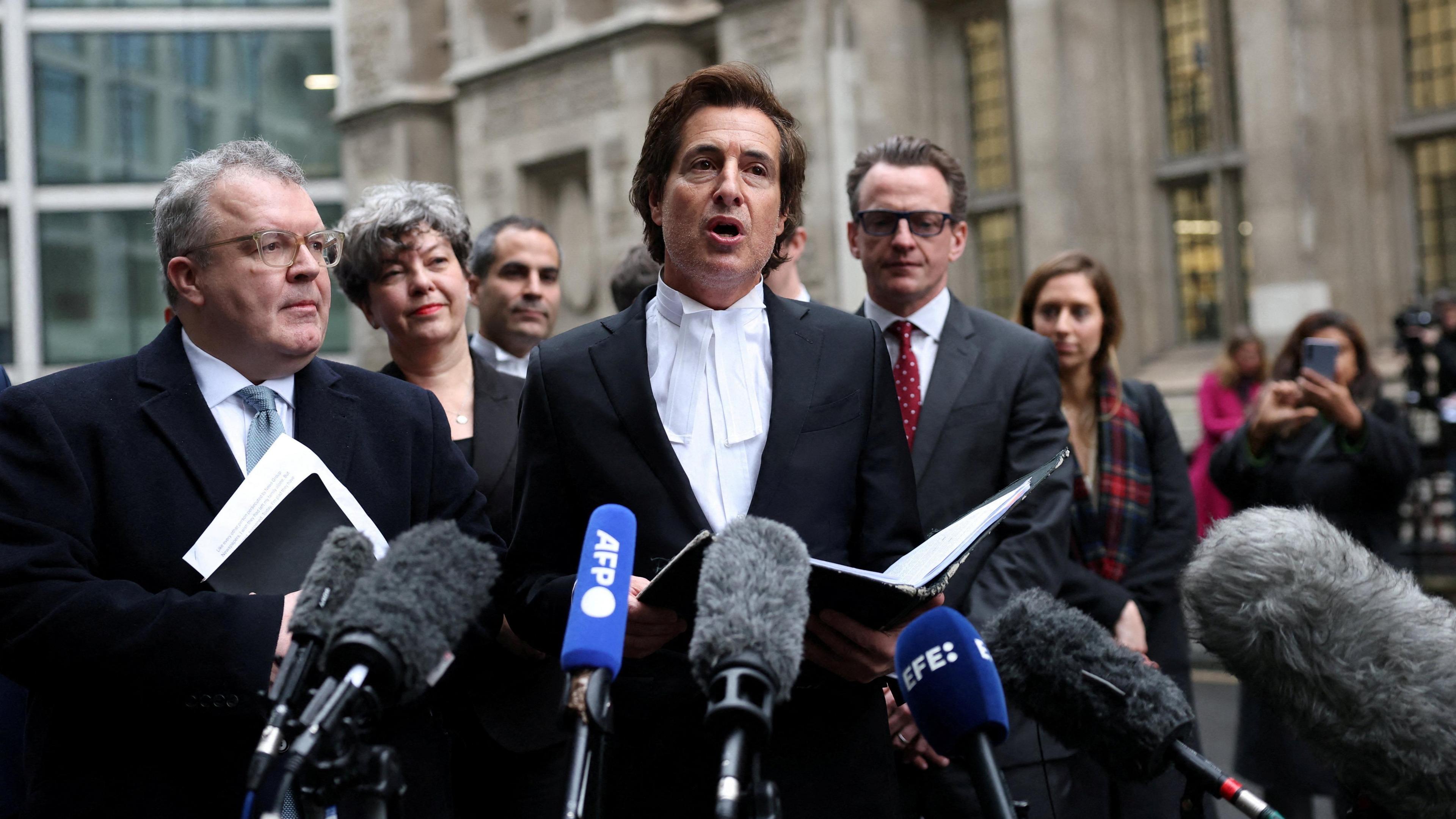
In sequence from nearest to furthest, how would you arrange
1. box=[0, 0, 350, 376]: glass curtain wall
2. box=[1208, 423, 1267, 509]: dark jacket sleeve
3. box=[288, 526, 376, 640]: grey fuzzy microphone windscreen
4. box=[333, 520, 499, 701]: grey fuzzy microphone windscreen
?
box=[333, 520, 499, 701]: grey fuzzy microphone windscreen → box=[288, 526, 376, 640]: grey fuzzy microphone windscreen → box=[1208, 423, 1267, 509]: dark jacket sleeve → box=[0, 0, 350, 376]: glass curtain wall

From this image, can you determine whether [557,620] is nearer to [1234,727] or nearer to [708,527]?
[708,527]

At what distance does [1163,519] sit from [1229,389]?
5.64m

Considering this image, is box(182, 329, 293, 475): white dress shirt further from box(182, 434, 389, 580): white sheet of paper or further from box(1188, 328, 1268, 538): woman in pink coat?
box(1188, 328, 1268, 538): woman in pink coat

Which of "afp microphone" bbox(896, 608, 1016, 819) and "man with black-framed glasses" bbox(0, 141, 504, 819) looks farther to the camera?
"man with black-framed glasses" bbox(0, 141, 504, 819)

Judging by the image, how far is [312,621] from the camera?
2055 millimetres

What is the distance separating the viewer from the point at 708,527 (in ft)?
8.57

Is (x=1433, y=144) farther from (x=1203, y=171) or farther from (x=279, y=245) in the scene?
(x=279, y=245)

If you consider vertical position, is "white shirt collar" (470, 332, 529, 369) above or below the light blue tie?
above

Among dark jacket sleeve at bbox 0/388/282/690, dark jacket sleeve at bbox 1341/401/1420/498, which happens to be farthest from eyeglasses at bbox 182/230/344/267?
dark jacket sleeve at bbox 1341/401/1420/498

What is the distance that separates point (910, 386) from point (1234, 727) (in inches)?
198

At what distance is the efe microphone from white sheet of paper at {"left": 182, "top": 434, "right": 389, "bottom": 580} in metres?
0.45

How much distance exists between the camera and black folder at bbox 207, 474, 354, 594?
257 cm

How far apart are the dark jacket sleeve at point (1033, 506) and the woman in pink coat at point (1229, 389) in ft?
19.1

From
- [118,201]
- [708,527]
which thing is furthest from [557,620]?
[118,201]
